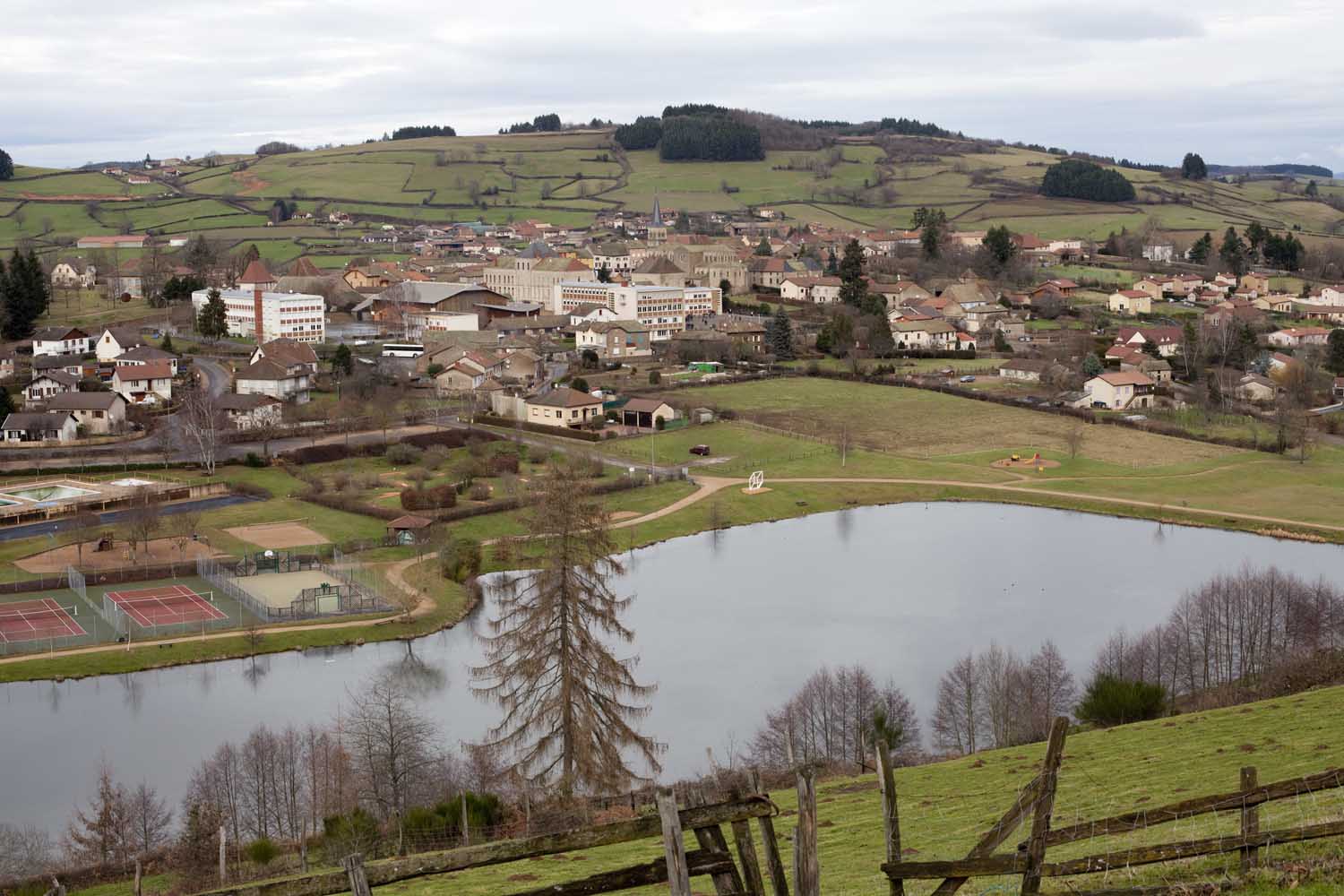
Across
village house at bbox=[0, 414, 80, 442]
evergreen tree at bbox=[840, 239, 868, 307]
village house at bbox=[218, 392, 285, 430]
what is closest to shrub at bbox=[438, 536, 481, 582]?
village house at bbox=[218, 392, 285, 430]

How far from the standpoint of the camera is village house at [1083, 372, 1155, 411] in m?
39.4

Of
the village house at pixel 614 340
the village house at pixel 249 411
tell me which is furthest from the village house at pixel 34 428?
the village house at pixel 614 340

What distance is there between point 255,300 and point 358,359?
20.7 ft

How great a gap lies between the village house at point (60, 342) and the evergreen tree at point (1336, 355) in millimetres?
40464

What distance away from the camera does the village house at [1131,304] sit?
2194 inches

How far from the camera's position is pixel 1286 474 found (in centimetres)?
3123

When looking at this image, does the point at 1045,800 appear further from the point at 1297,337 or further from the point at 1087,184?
the point at 1087,184

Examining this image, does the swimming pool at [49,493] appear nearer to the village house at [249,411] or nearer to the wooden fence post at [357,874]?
the village house at [249,411]

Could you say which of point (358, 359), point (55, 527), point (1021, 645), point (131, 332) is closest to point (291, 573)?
point (55, 527)

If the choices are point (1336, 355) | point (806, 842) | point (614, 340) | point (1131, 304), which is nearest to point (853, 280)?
point (1131, 304)

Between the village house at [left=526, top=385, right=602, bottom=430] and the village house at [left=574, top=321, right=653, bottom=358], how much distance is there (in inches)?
459

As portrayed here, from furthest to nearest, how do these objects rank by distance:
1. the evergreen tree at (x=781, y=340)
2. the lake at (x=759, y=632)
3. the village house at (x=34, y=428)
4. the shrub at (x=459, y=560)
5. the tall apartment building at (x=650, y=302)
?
the tall apartment building at (x=650, y=302) < the evergreen tree at (x=781, y=340) < the village house at (x=34, y=428) < the shrub at (x=459, y=560) < the lake at (x=759, y=632)

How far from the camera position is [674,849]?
416 cm

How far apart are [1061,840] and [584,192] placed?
9374 centimetres
